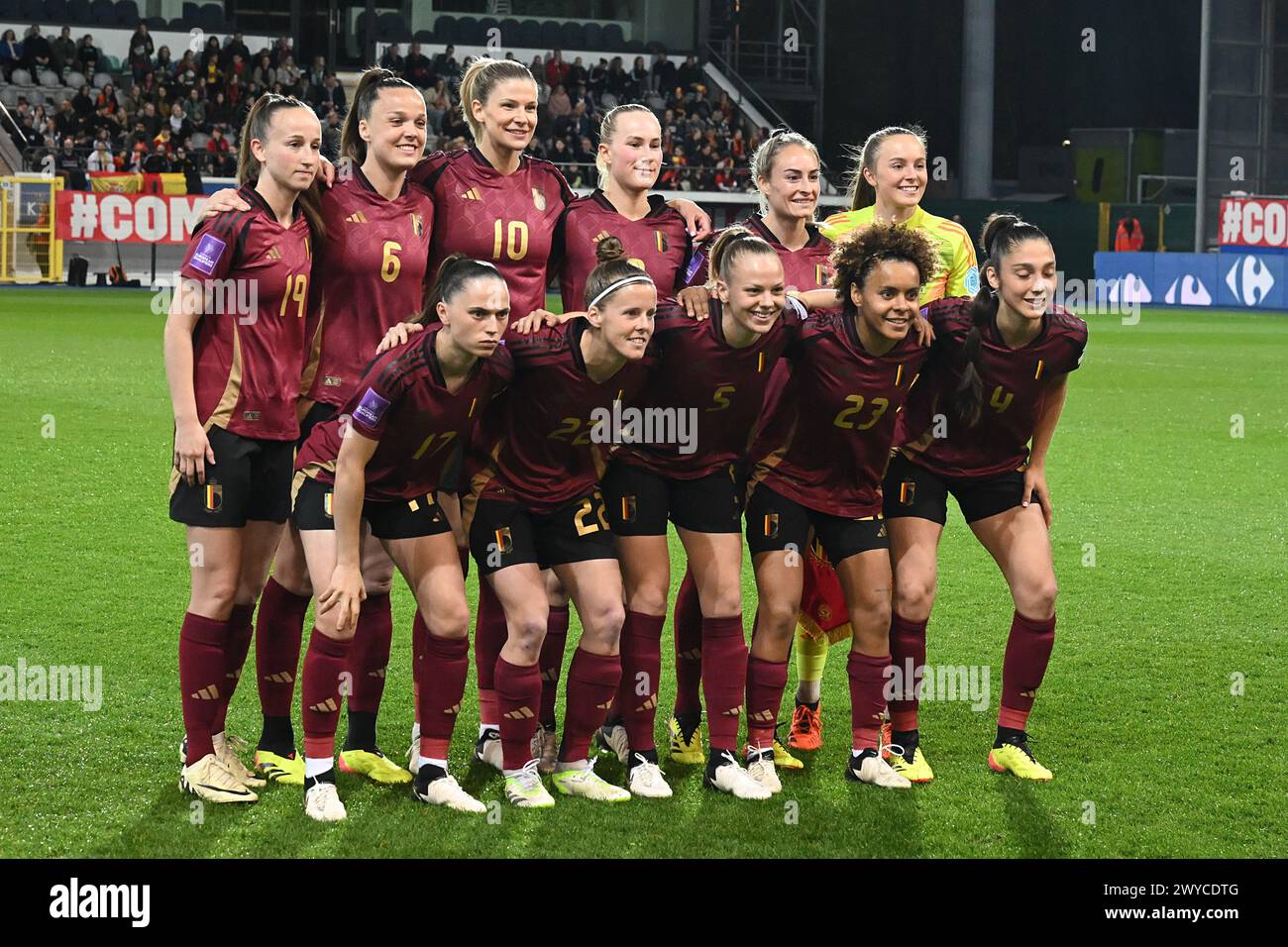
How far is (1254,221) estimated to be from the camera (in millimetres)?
25297

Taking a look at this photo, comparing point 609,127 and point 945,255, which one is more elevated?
point 609,127

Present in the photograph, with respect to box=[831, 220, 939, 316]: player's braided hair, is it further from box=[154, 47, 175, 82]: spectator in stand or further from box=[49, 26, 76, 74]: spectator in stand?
box=[49, 26, 76, 74]: spectator in stand

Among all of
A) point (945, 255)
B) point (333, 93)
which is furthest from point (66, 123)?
point (945, 255)

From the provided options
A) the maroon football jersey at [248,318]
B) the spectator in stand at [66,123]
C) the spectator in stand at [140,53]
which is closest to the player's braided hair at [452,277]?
the maroon football jersey at [248,318]

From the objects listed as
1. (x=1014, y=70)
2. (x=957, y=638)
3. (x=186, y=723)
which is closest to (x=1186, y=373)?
(x=957, y=638)

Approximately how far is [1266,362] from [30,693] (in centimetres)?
1514

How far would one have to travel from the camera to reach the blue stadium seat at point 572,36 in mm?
33469

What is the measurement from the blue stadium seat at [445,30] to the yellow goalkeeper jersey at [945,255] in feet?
93.7

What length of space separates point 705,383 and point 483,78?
119 cm

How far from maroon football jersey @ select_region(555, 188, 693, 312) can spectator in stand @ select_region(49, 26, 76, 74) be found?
26.3 m

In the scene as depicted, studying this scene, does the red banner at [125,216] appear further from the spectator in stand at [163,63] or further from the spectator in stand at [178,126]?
the spectator in stand at [163,63]

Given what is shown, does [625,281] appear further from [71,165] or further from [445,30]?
[445,30]

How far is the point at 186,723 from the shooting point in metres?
4.41
